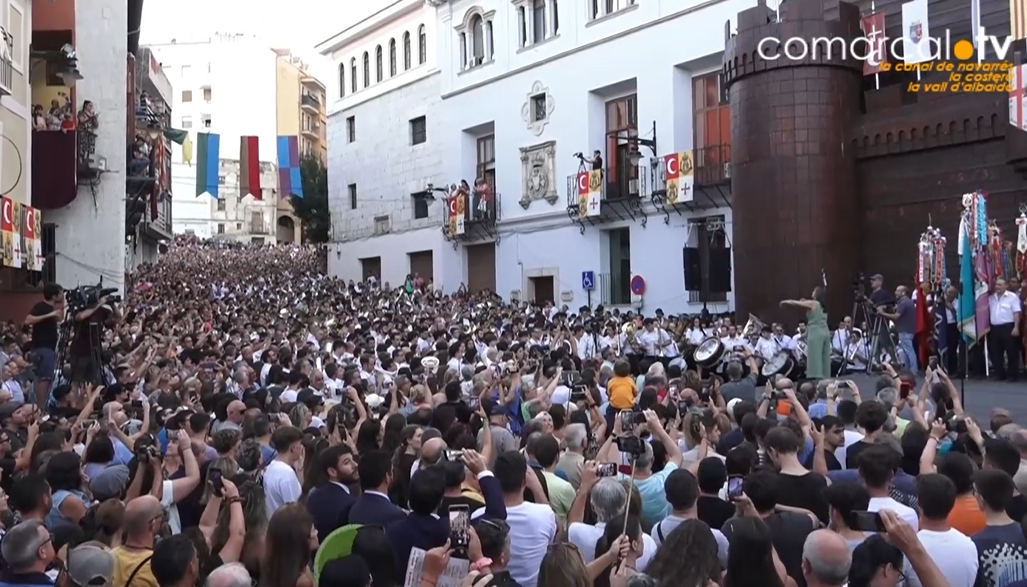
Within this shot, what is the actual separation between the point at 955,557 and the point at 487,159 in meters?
32.1

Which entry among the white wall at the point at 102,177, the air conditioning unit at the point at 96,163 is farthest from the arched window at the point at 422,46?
the air conditioning unit at the point at 96,163

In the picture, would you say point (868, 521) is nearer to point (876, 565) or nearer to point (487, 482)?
point (876, 565)

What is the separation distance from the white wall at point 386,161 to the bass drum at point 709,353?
20.0m

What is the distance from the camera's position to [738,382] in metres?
10.5

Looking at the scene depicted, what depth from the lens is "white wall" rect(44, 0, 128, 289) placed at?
940 inches

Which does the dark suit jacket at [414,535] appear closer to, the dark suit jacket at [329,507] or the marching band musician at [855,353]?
the dark suit jacket at [329,507]

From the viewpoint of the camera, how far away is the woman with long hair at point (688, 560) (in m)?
3.86

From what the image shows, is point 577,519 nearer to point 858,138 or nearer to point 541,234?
point 858,138

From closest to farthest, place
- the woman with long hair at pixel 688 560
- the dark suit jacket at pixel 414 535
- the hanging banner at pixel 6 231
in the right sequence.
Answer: the woman with long hair at pixel 688 560 < the dark suit jacket at pixel 414 535 < the hanging banner at pixel 6 231

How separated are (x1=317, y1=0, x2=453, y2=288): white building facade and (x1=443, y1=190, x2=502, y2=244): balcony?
3.04 ft

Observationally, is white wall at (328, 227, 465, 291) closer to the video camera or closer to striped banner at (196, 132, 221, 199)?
striped banner at (196, 132, 221, 199)

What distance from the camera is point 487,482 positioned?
4883mm

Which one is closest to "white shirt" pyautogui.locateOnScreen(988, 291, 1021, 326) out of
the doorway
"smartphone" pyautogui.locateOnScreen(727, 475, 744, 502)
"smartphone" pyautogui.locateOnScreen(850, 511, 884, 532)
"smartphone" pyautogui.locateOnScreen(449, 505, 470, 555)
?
"smartphone" pyautogui.locateOnScreen(727, 475, 744, 502)

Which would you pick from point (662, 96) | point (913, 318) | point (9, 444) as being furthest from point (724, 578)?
point (662, 96)
